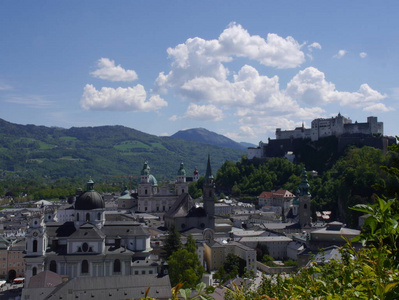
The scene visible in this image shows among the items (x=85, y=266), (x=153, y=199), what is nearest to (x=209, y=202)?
(x=85, y=266)

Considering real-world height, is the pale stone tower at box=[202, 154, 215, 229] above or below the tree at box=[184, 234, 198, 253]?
above

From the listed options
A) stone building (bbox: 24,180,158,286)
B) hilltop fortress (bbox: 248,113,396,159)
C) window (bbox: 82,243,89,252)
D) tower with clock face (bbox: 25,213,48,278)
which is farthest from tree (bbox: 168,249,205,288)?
hilltop fortress (bbox: 248,113,396,159)

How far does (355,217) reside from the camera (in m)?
60.1

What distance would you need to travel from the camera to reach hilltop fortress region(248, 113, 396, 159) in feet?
293

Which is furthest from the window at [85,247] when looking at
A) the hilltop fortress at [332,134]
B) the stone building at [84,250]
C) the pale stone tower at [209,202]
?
the hilltop fortress at [332,134]

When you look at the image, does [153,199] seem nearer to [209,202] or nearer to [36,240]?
[209,202]

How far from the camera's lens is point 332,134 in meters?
95.4

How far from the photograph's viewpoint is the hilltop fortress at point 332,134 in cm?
8944

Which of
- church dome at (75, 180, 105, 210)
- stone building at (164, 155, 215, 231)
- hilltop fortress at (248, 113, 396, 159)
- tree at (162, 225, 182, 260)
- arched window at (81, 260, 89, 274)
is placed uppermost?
hilltop fortress at (248, 113, 396, 159)

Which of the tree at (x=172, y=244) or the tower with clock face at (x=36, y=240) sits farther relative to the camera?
the tree at (x=172, y=244)

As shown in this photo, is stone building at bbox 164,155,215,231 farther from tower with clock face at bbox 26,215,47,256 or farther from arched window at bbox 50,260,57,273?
tower with clock face at bbox 26,215,47,256

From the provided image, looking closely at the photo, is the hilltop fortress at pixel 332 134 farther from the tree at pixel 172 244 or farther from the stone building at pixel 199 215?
the tree at pixel 172 244

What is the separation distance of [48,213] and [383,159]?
1965 inches

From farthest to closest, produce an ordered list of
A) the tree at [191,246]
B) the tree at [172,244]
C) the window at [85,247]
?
the tree at [172,244] < the tree at [191,246] < the window at [85,247]
